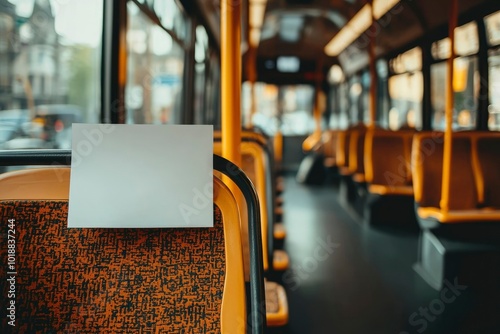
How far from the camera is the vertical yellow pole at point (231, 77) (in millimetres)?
1651

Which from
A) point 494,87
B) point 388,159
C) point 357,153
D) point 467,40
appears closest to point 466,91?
point 494,87

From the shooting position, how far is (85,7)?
2.60m

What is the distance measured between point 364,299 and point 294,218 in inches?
107

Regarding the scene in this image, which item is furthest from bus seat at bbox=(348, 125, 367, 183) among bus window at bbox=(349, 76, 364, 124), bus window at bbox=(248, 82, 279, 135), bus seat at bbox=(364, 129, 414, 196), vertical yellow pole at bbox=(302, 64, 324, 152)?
bus window at bbox=(248, 82, 279, 135)

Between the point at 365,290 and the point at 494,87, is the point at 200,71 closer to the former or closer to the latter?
the point at 494,87

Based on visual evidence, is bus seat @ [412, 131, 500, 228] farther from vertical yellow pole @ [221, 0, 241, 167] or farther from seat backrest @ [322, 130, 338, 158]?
seat backrest @ [322, 130, 338, 158]

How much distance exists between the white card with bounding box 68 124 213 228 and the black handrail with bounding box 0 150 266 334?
7cm

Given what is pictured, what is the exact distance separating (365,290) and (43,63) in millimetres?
2523

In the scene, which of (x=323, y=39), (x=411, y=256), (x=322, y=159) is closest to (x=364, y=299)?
(x=411, y=256)

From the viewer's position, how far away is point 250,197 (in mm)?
1131

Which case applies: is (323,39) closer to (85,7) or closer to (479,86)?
(479,86)

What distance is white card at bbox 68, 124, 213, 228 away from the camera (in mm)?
1048

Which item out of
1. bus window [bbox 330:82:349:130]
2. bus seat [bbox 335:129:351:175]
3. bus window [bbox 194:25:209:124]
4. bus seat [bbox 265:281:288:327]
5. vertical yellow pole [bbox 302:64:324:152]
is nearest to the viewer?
bus seat [bbox 265:281:288:327]

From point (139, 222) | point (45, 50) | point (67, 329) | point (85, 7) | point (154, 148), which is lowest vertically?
point (67, 329)
